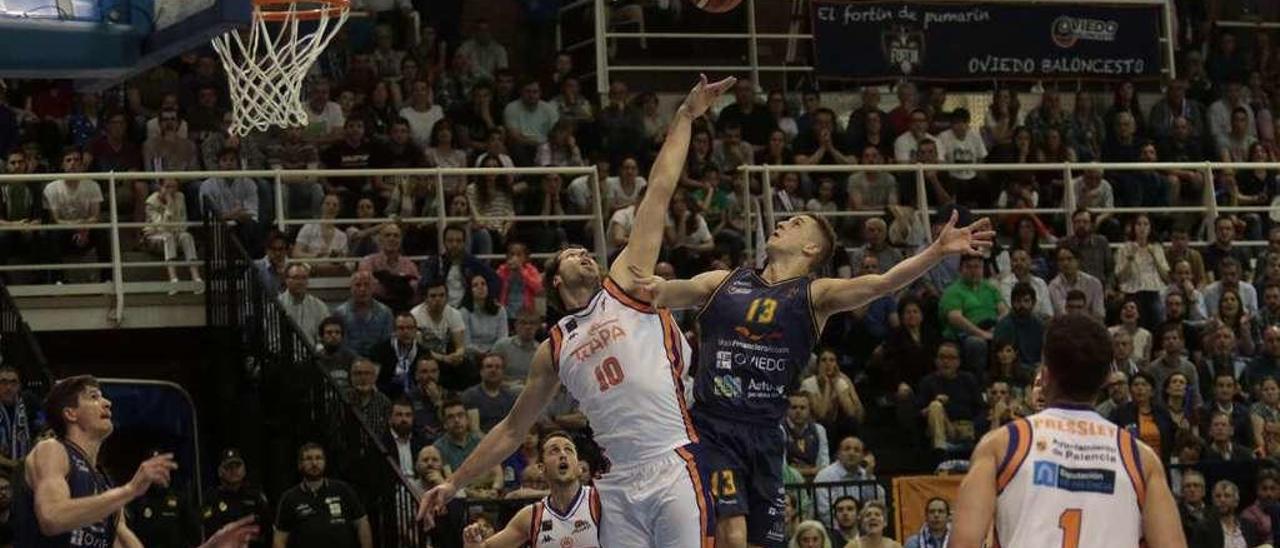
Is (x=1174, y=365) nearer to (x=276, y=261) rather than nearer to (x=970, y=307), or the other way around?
(x=970, y=307)

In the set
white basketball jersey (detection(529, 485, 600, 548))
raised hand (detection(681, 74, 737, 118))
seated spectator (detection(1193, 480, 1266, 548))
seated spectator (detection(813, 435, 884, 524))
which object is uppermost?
raised hand (detection(681, 74, 737, 118))

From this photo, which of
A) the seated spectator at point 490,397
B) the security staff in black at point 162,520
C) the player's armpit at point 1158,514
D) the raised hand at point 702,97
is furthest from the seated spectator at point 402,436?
the player's armpit at point 1158,514

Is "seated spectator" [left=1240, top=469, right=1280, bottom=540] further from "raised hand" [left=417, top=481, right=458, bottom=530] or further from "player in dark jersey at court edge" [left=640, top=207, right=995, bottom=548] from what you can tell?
"raised hand" [left=417, top=481, right=458, bottom=530]

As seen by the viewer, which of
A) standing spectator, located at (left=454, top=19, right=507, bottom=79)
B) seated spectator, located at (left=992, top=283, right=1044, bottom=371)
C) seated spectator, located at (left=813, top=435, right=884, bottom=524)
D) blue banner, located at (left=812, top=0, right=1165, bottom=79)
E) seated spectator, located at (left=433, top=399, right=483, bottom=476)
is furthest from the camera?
blue banner, located at (left=812, top=0, right=1165, bottom=79)

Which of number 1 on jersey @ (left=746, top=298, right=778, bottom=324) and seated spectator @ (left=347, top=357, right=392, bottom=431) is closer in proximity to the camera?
number 1 on jersey @ (left=746, top=298, right=778, bottom=324)

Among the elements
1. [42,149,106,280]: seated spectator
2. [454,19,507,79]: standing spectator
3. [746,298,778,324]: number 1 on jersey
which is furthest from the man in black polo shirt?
[454,19,507,79]: standing spectator

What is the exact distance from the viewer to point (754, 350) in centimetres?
1125

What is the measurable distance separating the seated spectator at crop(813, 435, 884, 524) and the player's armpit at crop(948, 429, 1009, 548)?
413 inches

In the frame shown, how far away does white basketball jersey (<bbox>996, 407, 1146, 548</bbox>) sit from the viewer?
26.1 ft

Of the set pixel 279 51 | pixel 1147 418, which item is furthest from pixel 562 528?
pixel 1147 418

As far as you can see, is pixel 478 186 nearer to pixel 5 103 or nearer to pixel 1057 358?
pixel 5 103

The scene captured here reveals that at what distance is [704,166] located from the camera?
23.4 meters

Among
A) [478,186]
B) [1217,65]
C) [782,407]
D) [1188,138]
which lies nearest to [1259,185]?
[1188,138]

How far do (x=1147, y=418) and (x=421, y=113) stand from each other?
7.98 m
